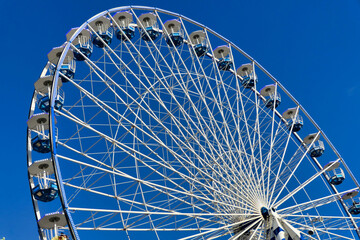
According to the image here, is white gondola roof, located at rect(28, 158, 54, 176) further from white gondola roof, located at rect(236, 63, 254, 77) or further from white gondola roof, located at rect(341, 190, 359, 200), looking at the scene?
white gondola roof, located at rect(341, 190, 359, 200)

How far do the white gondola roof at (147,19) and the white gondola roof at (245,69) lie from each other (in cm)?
593

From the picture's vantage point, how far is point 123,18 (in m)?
24.7

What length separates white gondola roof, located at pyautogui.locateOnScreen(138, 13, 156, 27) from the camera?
25.5 m

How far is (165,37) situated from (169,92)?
4451 mm

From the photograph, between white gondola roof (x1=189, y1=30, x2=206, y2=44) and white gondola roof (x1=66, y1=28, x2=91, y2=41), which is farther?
white gondola roof (x1=189, y1=30, x2=206, y2=44)

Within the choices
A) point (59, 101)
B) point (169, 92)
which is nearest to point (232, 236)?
point (169, 92)

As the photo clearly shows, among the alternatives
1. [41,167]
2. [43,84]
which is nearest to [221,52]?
[43,84]

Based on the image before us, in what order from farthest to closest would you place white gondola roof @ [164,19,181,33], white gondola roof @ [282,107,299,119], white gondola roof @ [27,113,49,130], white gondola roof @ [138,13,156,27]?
white gondola roof @ [282,107,299,119]
white gondola roof @ [164,19,181,33]
white gondola roof @ [138,13,156,27]
white gondola roof @ [27,113,49,130]

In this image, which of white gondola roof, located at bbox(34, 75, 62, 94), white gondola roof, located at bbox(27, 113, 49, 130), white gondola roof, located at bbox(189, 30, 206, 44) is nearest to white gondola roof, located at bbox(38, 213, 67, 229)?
white gondola roof, located at bbox(27, 113, 49, 130)

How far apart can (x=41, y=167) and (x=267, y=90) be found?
48.1 feet

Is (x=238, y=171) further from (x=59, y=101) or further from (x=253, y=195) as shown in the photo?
(x=59, y=101)

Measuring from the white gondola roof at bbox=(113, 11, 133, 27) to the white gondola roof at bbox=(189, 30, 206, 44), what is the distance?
12.6 ft

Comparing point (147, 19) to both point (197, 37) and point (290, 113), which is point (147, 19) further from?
point (290, 113)

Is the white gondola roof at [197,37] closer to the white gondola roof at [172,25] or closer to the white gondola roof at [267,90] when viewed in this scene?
the white gondola roof at [172,25]
